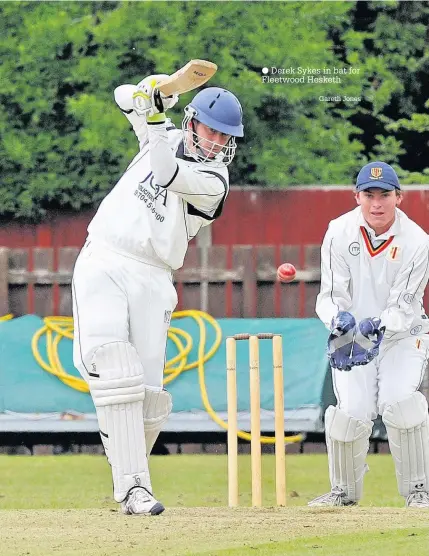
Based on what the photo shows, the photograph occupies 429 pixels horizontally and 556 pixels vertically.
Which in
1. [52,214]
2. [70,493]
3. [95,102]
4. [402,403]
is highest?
[95,102]

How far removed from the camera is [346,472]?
6797 mm

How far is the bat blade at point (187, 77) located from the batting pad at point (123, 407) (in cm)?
99

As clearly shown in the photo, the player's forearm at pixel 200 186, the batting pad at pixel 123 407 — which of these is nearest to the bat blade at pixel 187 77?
the player's forearm at pixel 200 186

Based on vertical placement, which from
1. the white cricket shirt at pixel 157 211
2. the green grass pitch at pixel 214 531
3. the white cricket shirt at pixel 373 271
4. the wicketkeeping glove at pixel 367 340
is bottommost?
the green grass pitch at pixel 214 531

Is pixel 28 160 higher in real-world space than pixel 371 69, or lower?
lower

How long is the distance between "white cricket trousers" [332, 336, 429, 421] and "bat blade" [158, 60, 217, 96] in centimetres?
164

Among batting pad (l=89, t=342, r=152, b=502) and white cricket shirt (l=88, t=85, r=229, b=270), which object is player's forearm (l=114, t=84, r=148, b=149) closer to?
white cricket shirt (l=88, t=85, r=229, b=270)

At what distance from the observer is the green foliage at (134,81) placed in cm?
1292

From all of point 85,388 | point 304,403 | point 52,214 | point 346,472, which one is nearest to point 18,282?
point 85,388

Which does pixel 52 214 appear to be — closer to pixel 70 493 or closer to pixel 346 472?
pixel 70 493

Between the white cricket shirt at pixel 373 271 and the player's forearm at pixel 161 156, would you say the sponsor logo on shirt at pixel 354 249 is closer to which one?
the white cricket shirt at pixel 373 271

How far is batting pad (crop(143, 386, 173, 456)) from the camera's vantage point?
597cm

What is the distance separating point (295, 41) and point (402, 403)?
6930 millimetres

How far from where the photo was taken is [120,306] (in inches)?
229
